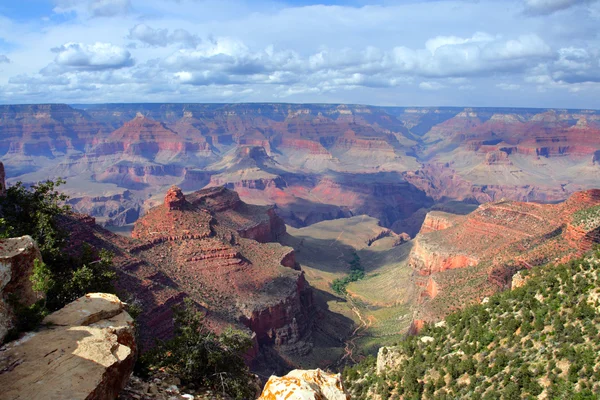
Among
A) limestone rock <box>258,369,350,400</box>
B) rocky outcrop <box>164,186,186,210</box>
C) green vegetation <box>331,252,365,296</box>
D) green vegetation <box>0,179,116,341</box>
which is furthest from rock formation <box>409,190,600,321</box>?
rocky outcrop <box>164,186,186,210</box>

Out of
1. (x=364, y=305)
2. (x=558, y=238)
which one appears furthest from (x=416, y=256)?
(x=558, y=238)

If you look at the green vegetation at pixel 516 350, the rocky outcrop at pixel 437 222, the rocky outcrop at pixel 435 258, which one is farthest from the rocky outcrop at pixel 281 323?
the rocky outcrop at pixel 437 222

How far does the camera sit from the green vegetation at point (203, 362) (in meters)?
23.6

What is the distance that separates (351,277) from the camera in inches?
4584

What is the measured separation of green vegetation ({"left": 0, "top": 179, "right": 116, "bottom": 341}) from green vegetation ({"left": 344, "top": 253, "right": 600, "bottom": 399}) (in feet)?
78.1

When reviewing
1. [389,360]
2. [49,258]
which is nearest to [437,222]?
[389,360]

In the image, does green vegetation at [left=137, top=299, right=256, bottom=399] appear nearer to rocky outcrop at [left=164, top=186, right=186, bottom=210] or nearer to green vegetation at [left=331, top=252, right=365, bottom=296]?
rocky outcrop at [left=164, top=186, right=186, bottom=210]

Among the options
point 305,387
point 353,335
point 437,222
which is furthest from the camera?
point 437,222

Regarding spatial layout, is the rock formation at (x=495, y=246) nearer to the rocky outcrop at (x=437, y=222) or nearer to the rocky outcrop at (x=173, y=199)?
the rocky outcrop at (x=437, y=222)

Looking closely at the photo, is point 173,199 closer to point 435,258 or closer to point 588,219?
point 435,258

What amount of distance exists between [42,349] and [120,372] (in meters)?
3.19

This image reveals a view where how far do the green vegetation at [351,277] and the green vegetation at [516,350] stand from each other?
66049 millimetres

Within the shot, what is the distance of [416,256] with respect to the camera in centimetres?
9819

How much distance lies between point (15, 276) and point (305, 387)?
47.1ft
